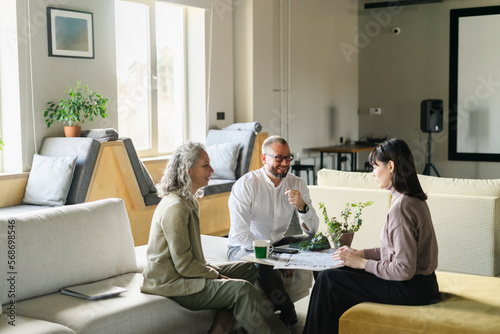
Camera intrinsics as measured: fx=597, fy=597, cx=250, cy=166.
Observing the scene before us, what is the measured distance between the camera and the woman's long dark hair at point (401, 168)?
2469 mm

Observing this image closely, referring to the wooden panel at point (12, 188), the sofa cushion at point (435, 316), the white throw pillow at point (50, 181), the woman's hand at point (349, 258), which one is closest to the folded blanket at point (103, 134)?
the white throw pillow at point (50, 181)

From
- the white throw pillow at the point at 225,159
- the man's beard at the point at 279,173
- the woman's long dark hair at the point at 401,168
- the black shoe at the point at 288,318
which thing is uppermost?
the woman's long dark hair at the point at 401,168

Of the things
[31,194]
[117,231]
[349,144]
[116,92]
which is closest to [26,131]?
[31,194]

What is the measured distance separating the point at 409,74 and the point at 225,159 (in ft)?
15.3

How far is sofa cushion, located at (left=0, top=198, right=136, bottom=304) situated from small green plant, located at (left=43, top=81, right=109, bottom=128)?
2049 mm

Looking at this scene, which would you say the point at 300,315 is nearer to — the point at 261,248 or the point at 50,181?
the point at 261,248

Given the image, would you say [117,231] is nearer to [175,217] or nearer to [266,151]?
[175,217]

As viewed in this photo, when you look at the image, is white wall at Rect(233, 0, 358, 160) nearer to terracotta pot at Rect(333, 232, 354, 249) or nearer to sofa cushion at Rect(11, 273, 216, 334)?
terracotta pot at Rect(333, 232, 354, 249)

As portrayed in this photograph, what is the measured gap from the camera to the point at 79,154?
4738 millimetres

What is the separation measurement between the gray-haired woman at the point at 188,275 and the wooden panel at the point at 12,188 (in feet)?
7.67

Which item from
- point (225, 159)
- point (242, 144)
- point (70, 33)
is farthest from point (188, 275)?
point (242, 144)

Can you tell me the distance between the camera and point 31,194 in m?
4.62

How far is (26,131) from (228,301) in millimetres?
2965

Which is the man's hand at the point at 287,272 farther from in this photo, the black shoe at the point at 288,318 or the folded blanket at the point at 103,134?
the folded blanket at the point at 103,134
